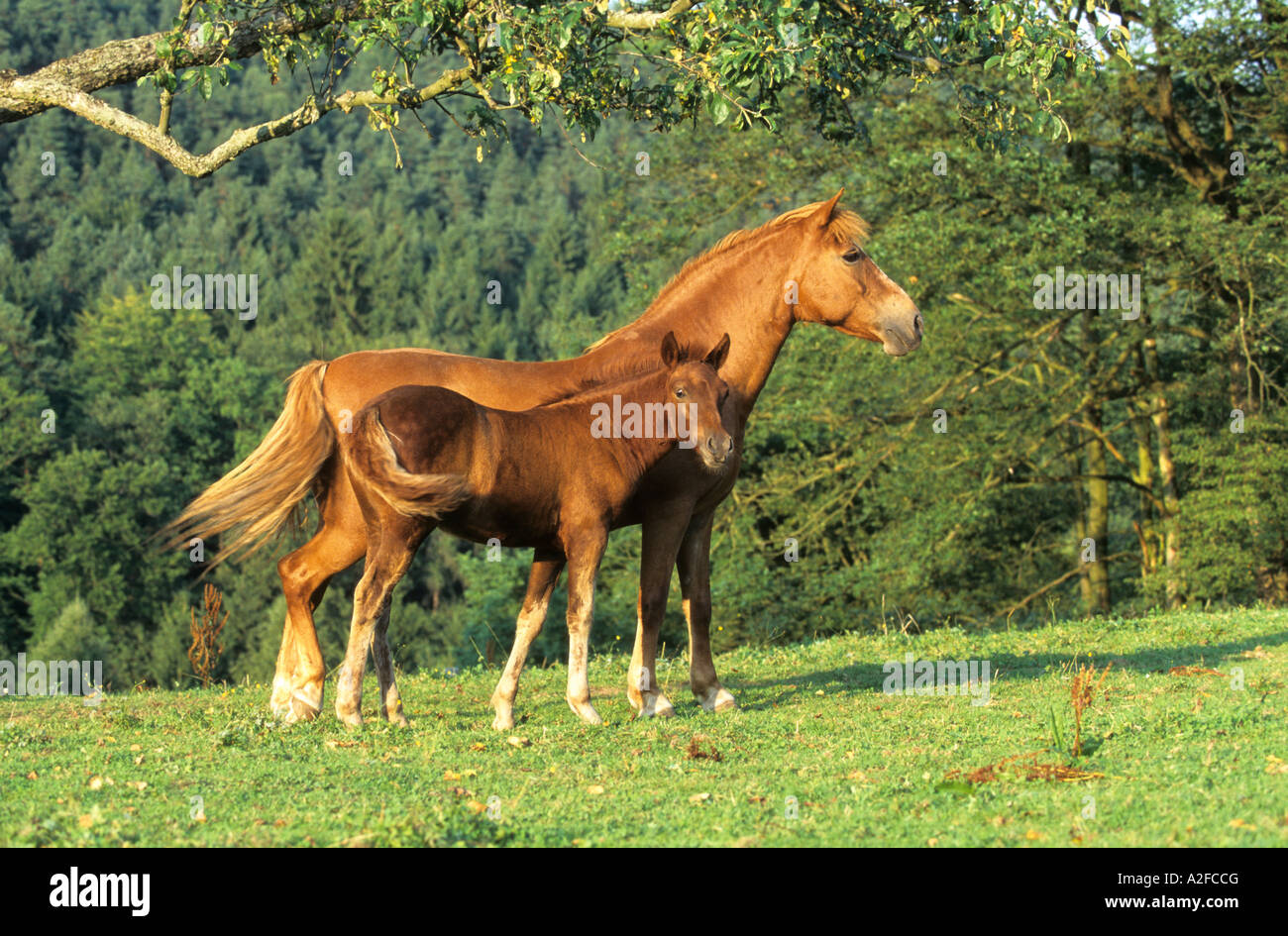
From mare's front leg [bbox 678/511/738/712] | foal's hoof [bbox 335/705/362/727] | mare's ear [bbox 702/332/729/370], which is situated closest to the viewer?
foal's hoof [bbox 335/705/362/727]

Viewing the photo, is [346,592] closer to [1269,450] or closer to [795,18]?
[1269,450]

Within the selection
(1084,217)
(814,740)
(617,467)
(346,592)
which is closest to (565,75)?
(617,467)

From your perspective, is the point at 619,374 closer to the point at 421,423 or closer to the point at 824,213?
the point at 421,423

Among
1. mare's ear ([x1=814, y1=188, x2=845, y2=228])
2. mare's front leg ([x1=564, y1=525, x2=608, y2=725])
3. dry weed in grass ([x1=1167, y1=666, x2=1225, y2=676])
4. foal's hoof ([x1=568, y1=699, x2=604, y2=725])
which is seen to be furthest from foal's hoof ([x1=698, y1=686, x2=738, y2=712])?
dry weed in grass ([x1=1167, y1=666, x2=1225, y2=676])

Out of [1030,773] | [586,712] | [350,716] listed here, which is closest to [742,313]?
[586,712]

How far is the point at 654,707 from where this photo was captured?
29.3ft

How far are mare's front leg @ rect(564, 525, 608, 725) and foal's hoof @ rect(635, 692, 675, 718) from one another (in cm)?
53

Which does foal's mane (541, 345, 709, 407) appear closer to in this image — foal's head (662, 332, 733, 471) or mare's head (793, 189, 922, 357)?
foal's head (662, 332, 733, 471)

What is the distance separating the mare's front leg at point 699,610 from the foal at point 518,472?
1174 millimetres

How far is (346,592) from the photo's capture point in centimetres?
5459

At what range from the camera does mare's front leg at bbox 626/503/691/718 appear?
355 inches

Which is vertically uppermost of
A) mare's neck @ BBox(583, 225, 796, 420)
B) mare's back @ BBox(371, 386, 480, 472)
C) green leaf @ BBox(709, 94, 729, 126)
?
green leaf @ BBox(709, 94, 729, 126)

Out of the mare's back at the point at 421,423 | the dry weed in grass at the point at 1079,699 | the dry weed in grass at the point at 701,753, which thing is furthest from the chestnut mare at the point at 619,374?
the dry weed in grass at the point at 1079,699

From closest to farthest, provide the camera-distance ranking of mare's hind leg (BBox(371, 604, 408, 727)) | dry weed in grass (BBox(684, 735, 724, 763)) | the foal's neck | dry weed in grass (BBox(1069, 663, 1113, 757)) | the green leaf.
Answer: dry weed in grass (BBox(1069, 663, 1113, 757)) < dry weed in grass (BBox(684, 735, 724, 763)) < the foal's neck < mare's hind leg (BBox(371, 604, 408, 727)) < the green leaf
